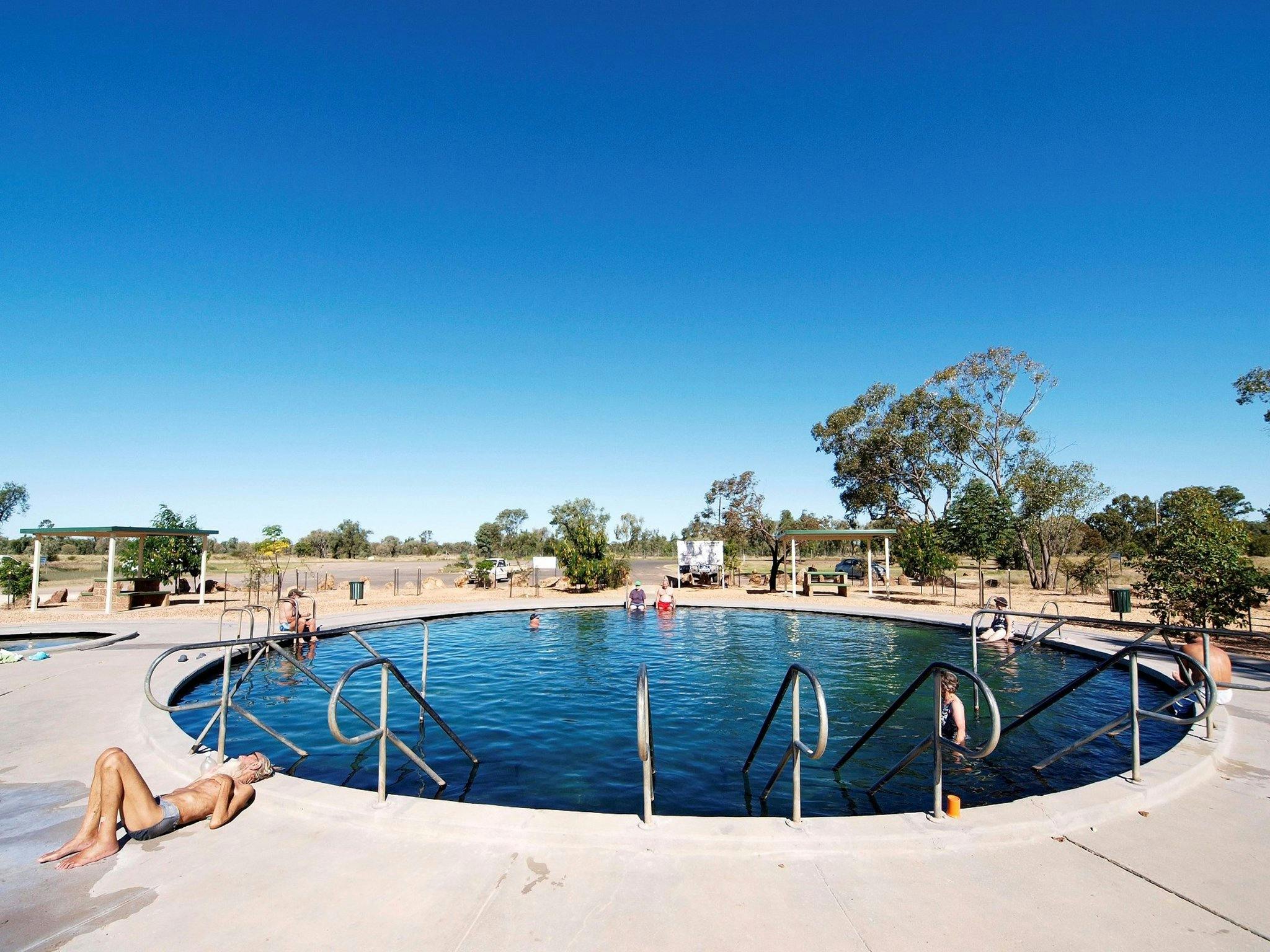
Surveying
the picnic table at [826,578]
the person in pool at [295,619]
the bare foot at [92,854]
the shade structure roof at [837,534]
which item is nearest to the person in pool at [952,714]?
the bare foot at [92,854]

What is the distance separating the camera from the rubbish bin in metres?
16.1

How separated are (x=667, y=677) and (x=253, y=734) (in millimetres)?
6474

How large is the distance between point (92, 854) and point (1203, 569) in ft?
56.7

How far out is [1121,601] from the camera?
16156 millimetres

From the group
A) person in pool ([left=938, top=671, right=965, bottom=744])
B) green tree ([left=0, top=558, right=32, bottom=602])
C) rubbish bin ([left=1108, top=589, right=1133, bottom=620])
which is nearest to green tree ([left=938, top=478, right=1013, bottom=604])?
rubbish bin ([left=1108, top=589, right=1133, bottom=620])

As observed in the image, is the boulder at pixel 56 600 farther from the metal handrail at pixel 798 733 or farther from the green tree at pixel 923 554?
the green tree at pixel 923 554

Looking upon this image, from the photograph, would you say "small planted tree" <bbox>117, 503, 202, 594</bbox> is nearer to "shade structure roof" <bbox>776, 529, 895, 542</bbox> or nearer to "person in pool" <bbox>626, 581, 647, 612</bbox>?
"person in pool" <bbox>626, 581, 647, 612</bbox>

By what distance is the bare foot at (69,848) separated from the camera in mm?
3787

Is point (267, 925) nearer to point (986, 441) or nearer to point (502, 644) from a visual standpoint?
point (502, 644)

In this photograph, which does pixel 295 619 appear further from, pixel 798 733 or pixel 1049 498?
pixel 1049 498

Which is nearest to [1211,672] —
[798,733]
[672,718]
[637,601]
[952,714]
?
[952,714]

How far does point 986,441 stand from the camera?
116ft

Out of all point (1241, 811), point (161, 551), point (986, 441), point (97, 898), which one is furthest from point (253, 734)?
point (986, 441)

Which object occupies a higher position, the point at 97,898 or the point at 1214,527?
the point at 1214,527
